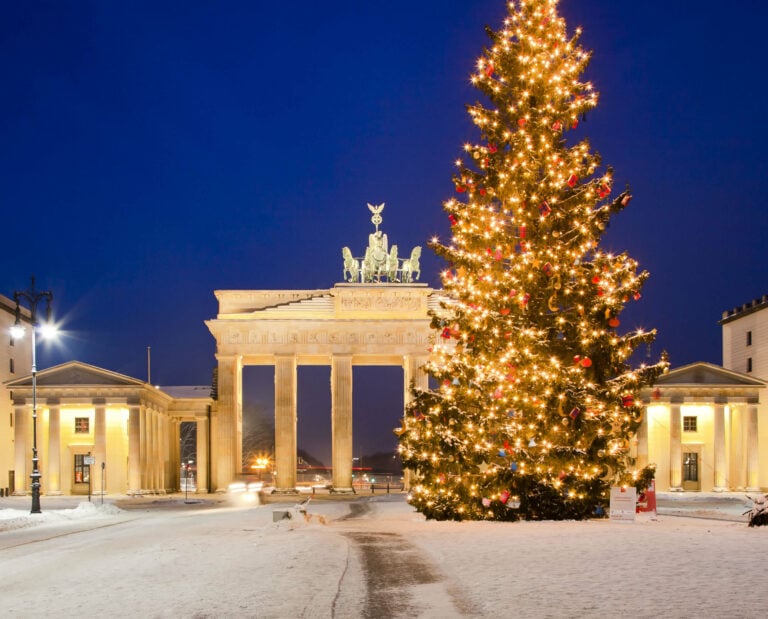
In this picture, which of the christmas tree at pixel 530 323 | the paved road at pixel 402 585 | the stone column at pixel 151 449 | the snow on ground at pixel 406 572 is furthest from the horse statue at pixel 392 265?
the paved road at pixel 402 585

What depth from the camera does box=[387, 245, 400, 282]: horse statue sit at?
249 feet

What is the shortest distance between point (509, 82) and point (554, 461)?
444 inches

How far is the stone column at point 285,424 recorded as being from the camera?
72438mm

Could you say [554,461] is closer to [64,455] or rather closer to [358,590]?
[358,590]

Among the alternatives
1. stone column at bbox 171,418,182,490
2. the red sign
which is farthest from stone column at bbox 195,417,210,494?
the red sign

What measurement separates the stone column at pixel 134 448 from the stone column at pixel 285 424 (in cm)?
1073

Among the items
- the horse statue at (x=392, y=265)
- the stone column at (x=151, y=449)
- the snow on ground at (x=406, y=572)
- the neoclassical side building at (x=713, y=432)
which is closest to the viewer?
the snow on ground at (x=406, y=572)

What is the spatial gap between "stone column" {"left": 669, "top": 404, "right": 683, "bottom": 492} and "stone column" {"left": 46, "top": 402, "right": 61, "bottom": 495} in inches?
1819

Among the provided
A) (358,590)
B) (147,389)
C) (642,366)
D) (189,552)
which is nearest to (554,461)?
(642,366)

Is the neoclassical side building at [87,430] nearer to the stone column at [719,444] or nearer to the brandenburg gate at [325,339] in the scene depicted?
the brandenburg gate at [325,339]

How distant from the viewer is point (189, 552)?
19469 mm

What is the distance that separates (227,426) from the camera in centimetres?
7325

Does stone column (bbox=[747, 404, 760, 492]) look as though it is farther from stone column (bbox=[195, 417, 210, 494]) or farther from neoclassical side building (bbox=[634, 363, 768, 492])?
stone column (bbox=[195, 417, 210, 494])

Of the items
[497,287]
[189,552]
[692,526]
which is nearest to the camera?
[189,552]
